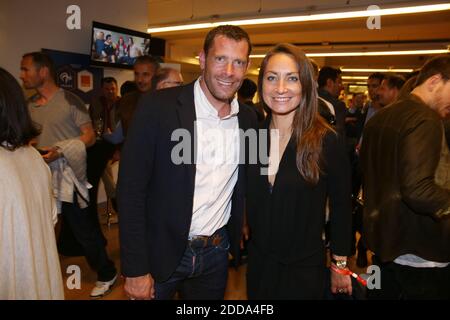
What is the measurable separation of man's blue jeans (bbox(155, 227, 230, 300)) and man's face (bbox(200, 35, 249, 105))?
27.3 inches

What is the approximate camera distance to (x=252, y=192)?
1.67 metres

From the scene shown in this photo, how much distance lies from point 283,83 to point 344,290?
1050 mm

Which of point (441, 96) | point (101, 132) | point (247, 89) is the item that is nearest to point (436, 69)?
point (441, 96)

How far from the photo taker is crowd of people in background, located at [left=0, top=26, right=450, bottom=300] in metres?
1.42

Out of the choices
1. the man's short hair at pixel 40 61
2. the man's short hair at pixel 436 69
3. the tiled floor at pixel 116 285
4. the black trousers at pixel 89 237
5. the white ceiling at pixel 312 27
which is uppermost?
the white ceiling at pixel 312 27

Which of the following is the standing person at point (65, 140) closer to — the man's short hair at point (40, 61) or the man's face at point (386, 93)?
the man's short hair at point (40, 61)

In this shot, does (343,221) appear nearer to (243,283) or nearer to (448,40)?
(243,283)

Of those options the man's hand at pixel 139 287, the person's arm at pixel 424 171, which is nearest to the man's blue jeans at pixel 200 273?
the man's hand at pixel 139 287

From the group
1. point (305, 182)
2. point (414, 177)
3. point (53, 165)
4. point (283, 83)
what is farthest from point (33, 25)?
point (414, 177)

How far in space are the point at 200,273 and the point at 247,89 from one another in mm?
2829

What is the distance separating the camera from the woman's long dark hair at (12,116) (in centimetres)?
131

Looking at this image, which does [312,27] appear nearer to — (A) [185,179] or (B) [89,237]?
(B) [89,237]

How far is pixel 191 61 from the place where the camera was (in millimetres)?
13594

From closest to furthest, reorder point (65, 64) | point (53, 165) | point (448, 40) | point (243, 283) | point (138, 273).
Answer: point (138, 273), point (53, 165), point (243, 283), point (65, 64), point (448, 40)
